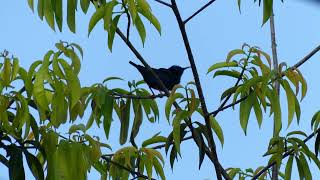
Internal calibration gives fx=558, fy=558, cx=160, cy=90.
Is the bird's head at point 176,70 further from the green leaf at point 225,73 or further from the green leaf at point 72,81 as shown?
the green leaf at point 72,81

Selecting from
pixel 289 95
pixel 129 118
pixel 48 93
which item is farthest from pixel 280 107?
pixel 48 93

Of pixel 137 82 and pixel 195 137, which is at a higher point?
pixel 137 82

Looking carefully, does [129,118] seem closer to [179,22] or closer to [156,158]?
[156,158]

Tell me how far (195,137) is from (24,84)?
781 millimetres

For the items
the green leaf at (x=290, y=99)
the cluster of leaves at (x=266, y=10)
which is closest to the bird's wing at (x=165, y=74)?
the green leaf at (x=290, y=99)

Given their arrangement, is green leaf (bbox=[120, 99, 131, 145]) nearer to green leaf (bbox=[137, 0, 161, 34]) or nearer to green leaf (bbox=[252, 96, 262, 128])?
green leaf (bbox=[137, 0, 161, 34])

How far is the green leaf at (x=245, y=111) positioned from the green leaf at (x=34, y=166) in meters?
0.89

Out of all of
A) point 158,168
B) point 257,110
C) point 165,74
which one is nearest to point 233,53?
point 257,110

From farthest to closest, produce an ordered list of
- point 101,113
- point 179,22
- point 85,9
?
point 101,113, point 179,22, point 85,9

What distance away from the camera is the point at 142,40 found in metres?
2.58

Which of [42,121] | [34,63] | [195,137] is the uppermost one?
[34,63]

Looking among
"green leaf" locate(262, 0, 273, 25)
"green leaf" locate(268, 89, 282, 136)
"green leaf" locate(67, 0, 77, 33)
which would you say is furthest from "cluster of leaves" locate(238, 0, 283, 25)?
"green leaf" locate(67, 0, 77, 33)

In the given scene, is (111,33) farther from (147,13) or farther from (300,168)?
(300,168)

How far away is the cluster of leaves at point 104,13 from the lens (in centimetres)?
216
